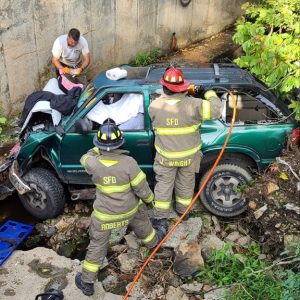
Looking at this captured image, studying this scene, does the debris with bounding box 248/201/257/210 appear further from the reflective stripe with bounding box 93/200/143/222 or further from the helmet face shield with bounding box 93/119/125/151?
the helmet face shield with bounding box 93/119/125/151

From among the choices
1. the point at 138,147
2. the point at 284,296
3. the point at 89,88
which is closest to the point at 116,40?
the point at 89,88

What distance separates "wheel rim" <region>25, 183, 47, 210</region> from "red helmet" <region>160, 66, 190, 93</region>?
2.08 m

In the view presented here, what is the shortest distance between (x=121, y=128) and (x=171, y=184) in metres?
0.87

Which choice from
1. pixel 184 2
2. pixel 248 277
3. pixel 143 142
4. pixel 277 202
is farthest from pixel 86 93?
pixel 184 2

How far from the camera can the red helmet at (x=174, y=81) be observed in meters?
4.78

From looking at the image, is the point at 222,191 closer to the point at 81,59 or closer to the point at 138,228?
the point at 138,228

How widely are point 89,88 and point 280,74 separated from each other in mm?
2330

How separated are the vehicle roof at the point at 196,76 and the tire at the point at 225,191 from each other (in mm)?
1005

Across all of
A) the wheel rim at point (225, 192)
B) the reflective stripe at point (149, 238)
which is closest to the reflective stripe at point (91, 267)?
the reflective stripe at point (149, 238)

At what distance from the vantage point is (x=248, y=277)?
4.57 m

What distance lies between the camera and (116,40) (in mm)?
9219

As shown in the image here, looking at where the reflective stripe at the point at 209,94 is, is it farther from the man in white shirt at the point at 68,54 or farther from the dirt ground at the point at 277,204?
the man in white shirt at the point at 68,54

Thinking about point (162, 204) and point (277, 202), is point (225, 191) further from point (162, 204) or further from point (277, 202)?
point (162, 204)

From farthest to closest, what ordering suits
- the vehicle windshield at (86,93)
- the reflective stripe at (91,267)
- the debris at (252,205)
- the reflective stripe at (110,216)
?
1. the vehicle windshield at (86,93)
2. the debris at (252,205)
3. the reflective stripe at (91,267)
4. the reflective stripe at (110,216)
